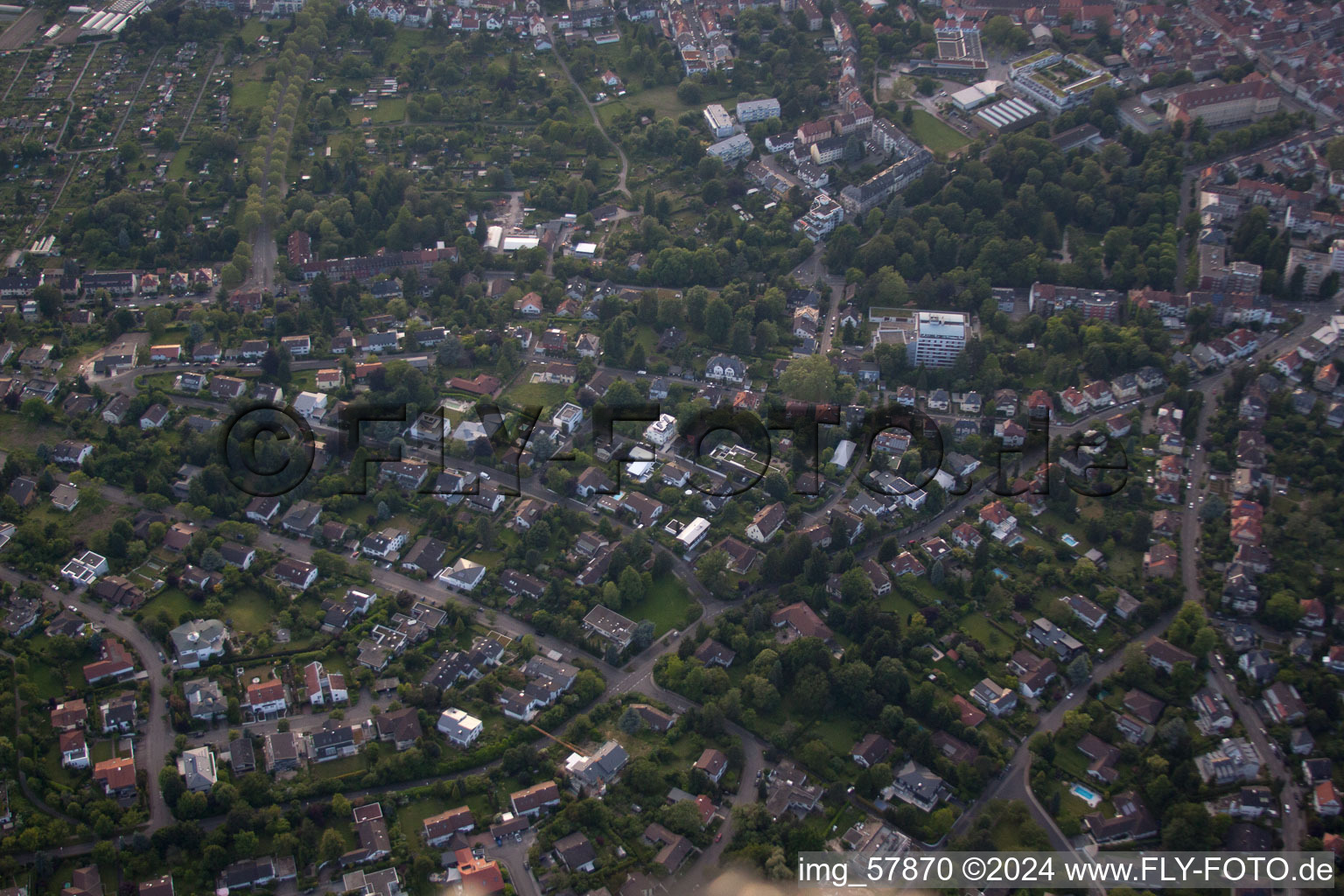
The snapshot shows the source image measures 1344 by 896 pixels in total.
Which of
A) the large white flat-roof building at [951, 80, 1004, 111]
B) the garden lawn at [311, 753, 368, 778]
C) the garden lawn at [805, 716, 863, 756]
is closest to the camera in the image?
the garden lawn at [311, 753, 368, 778]

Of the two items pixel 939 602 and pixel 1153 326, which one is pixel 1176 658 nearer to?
pixel 939 602

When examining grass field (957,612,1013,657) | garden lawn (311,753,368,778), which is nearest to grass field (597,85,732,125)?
grass field (957,612,1013,657)

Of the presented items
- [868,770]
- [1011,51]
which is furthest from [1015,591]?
[1011,51]

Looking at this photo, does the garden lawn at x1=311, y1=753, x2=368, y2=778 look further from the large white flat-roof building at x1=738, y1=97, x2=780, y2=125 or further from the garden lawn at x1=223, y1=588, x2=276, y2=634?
the large white flat-roof building at x1=738, y1=97, x2=780, y2=125

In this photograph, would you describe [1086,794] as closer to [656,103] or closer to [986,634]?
[986,634]

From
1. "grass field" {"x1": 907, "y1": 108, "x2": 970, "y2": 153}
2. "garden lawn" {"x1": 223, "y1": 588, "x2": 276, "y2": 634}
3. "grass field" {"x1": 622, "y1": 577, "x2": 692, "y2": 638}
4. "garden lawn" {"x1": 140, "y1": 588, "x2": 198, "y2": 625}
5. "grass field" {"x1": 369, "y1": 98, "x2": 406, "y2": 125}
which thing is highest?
"grass field" {"x1": 369, "y1": 98, "x2": 406, "y2": 125}

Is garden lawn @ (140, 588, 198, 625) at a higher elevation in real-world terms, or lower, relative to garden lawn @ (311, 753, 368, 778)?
higher
